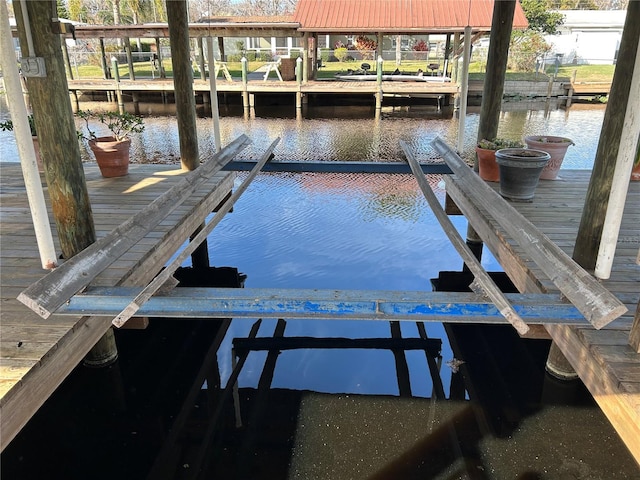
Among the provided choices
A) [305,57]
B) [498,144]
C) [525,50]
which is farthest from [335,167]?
[525,50]

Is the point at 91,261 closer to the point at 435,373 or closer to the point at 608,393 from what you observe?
the point at 435,373

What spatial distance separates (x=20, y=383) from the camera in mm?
2098

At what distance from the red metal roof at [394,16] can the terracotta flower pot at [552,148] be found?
1096cm

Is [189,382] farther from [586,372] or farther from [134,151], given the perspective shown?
[134,151]

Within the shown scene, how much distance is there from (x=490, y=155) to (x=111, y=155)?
149 inches

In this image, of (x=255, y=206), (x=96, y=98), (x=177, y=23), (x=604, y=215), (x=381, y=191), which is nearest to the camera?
(x=604, y=215)

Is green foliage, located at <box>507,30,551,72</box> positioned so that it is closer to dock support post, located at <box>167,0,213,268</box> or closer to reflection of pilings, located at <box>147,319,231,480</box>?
dock support post, located at <box>167,0,213,268</box>

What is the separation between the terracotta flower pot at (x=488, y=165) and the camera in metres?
4.97

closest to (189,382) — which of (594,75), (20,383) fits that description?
(20,383)

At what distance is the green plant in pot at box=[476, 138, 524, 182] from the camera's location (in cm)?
493

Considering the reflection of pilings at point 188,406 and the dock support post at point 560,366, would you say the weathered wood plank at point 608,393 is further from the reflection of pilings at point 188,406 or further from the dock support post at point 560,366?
the reflection of pilings at point 188,406

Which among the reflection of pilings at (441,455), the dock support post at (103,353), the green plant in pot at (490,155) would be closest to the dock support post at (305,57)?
the green plant in pot at (490,155)

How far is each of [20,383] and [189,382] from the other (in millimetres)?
1568

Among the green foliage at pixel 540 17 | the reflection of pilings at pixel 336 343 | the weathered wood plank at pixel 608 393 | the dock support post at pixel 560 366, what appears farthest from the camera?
the green foliage at pixel 540 17
